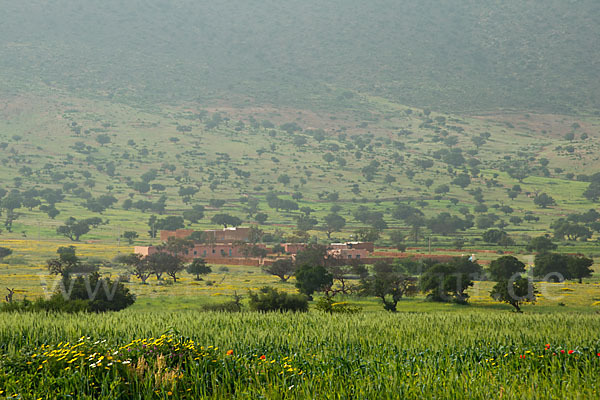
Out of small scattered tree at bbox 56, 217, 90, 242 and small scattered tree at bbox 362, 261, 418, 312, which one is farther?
small scattered tree at bbox 56, 217, 90, 242

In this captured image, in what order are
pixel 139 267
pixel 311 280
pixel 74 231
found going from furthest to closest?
pixel 74 231, pixel 139 267, pixel 311 280

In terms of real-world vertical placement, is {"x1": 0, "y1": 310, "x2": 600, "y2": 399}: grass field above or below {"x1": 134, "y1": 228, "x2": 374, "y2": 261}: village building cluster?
below

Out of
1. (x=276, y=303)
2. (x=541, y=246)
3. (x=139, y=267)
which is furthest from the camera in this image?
(x=541, y=246)

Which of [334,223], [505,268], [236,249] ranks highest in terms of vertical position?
[334,223]

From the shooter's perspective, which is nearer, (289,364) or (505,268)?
(289,364)

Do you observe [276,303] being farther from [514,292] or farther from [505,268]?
[505,268]

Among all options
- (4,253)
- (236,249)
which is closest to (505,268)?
(236,249)

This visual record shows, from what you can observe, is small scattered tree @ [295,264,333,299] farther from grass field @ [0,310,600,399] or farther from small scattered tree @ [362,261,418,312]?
grass field @ [0,310,600,399]

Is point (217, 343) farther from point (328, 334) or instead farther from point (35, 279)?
point (35, 279)

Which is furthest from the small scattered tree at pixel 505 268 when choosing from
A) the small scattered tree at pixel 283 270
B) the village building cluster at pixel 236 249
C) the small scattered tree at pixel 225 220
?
the small scattered tree at pixel 225 220

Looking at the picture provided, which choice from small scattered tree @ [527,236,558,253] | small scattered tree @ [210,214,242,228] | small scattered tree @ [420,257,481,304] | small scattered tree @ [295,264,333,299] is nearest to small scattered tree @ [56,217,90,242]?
small scattered tree @ [210,214,242,228]

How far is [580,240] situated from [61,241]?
124m

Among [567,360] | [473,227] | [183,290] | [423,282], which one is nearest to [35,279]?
[183,290]

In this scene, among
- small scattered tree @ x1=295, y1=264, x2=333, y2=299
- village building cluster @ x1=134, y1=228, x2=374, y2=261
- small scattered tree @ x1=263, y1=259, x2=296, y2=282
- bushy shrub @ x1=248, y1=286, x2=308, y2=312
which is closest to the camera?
bushy shrub @ x1=248, y1=286, x2=308, y2=312
